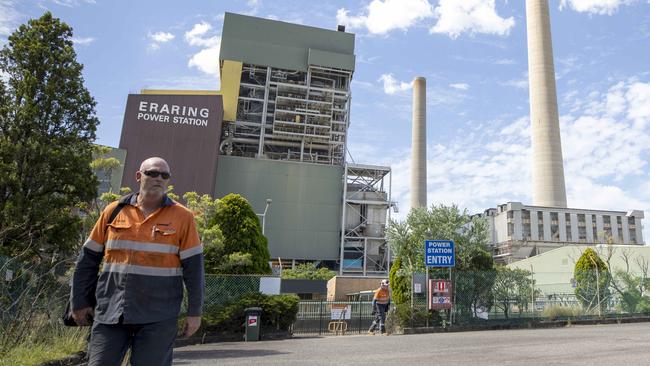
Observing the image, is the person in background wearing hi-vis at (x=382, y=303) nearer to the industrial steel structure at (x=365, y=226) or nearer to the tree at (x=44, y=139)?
the tree at (x=44, y=139)

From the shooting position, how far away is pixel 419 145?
6950 cm

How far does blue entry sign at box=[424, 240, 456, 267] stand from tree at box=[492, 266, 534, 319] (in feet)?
8.23

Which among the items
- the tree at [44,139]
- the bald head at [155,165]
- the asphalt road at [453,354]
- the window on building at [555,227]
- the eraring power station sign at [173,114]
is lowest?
the asphalt road at [453,354]

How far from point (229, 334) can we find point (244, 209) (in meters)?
12.2

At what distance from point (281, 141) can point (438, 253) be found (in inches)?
1770

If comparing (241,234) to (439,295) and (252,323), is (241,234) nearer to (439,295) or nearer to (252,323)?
(252,323)

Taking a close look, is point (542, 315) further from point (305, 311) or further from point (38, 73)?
point (38, 73)

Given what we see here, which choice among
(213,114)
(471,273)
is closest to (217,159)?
(213,114)

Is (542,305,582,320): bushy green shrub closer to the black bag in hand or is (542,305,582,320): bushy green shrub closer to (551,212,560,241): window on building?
the black bag in hand

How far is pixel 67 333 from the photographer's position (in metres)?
7.41

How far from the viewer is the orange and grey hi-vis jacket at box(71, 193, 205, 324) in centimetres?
304

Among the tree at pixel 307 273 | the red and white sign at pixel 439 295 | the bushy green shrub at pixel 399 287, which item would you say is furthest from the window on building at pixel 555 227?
the red and white sign at pixel 439 295

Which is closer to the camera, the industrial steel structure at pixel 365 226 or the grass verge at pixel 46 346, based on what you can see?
the grass verge at pixel 46 346

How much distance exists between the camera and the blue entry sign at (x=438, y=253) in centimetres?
1662
